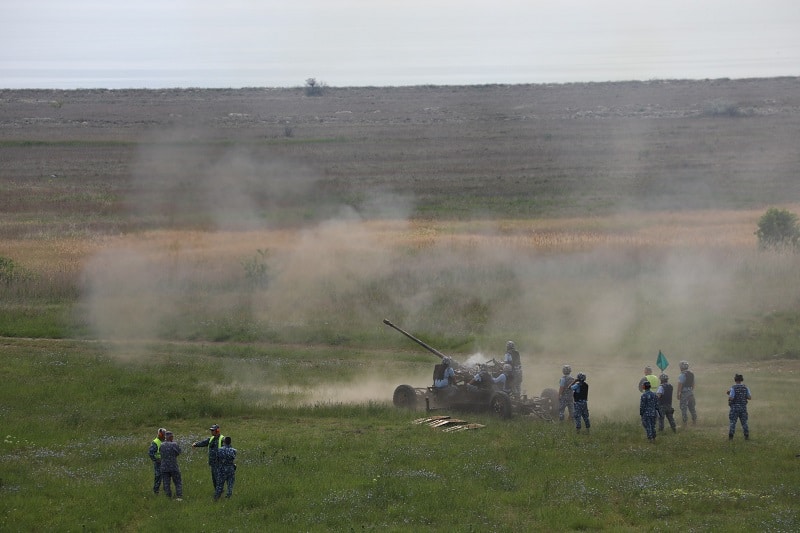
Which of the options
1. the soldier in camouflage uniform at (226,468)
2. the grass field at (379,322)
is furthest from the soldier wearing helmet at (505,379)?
the soldier in camouflage uniform at (226,468)

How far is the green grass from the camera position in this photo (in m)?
17.6

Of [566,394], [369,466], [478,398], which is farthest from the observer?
[478,398]

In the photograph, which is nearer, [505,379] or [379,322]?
[505,379]

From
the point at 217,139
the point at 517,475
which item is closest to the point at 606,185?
the point at 217,139

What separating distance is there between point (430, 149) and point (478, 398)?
215 ft

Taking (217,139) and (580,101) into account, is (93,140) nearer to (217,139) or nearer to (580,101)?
(217,139)

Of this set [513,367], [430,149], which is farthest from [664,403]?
[430,149]

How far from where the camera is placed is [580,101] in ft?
427

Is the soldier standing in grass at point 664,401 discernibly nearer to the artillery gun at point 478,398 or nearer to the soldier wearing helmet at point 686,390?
the soldier wearing helmet at point 686,390

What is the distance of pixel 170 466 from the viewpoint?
18.6 metres

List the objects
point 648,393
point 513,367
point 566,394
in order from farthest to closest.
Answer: point 513,367, point 566,394, point 648,393

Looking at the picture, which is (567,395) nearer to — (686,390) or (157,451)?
(686,390)

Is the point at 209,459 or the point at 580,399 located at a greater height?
the point at 580,399

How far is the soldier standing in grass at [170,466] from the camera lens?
18516 millimetres
